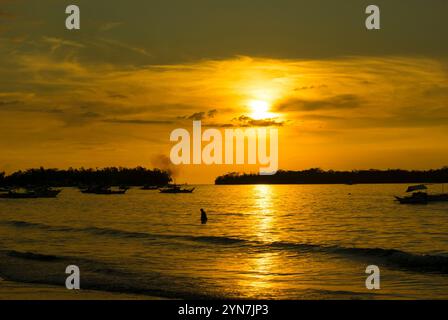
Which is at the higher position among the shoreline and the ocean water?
the shoreline

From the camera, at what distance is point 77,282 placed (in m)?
26.1

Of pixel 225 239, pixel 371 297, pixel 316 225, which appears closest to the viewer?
pixel 371 297

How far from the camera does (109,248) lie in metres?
43.8

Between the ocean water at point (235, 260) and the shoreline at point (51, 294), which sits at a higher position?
the shoreline at point (51, 294)

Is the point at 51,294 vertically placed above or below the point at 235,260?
above

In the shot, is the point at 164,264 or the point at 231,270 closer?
the point at 231,270

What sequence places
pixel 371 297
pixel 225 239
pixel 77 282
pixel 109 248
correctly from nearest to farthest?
pixel 371 297, pixel 77 282, pixel 109 248, pixel 225 239

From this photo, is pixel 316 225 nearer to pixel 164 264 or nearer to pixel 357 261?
pixel 357 261

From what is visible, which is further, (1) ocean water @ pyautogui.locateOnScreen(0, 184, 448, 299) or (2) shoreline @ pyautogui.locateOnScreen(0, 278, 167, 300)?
(1) ocean water @ pyautogui.locateOnScreen(0, 184, 448, 299)

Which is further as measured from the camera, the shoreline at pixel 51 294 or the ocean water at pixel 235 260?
the ocean water at pixel 235 260

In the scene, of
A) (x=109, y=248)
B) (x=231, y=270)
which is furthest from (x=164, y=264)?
(x=109, y=248)

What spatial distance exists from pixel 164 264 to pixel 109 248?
35.2 ft

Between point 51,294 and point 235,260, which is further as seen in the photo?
point 235,260
